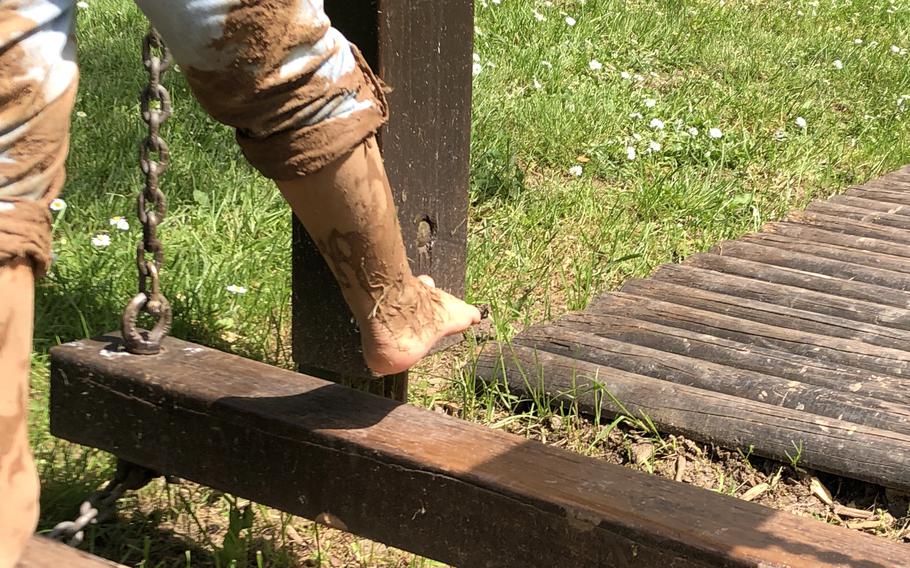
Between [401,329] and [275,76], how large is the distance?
1.72 ft

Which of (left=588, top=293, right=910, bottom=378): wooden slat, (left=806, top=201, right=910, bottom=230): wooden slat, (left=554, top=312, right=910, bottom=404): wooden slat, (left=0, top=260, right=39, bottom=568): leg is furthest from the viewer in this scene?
(left=806, top=201, right=910, bottom=230): wooden slat

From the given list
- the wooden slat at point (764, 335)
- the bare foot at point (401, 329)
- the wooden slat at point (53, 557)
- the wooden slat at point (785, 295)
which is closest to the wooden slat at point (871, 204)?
the wooden slat at point (785, 295)

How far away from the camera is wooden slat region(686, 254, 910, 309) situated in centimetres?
345

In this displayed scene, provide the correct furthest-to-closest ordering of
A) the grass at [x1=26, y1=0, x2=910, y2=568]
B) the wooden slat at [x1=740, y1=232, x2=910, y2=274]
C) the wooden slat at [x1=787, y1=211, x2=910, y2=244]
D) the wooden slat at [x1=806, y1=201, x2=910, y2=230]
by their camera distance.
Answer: the wooden slat at [x1=806, y1=201, x2=910, y2=230]
the wooden slat at [x1=787, y1=211, x2=910, y2=244]
the wooden slat at [x1=740, y1=232, x2=910, y2=274]
the grass at [x1=26, y1=0, x2=910, y2=568]

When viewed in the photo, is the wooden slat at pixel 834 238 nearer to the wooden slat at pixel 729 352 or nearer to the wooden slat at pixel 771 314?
the wooden slat at pixel 771 314

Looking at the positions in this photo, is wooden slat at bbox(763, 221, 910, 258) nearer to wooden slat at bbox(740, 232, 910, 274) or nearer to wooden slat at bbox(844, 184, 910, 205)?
wooden slat at bbox(740, 232, 910, 274)

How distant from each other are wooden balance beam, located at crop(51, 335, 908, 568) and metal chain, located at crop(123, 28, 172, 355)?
71mm

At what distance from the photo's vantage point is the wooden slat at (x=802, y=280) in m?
3.45

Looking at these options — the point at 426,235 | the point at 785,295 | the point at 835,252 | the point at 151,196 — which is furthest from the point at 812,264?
the point at 151,196

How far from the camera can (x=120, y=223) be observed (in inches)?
125

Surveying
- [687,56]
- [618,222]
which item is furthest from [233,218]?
[687,56]

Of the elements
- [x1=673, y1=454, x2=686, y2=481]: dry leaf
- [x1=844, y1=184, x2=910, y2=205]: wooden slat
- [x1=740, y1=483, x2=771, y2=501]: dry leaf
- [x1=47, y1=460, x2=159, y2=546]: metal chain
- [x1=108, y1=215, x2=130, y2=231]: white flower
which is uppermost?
[x1=844, y1=184, x2=910, y2=205]: wooden slat

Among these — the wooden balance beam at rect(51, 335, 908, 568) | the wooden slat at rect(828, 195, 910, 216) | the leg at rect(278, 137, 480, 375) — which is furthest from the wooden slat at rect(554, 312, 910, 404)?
the wooden slat at rect(828, 195, 910, 216)

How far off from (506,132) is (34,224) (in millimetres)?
3258
